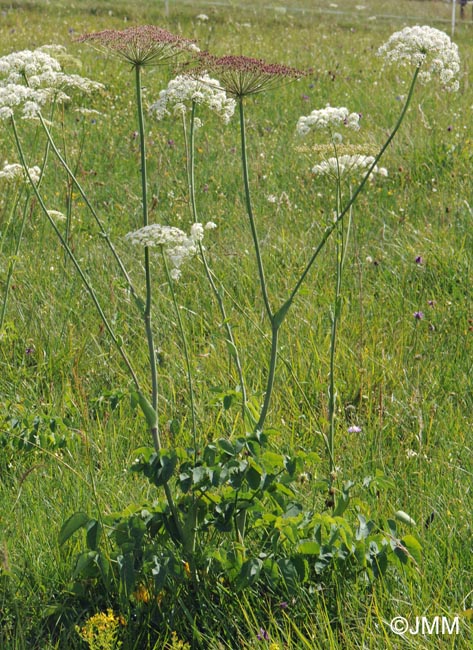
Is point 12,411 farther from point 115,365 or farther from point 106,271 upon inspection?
point 106,271

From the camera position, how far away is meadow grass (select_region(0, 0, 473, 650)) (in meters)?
2.26

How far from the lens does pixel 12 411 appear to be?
324 centimetres

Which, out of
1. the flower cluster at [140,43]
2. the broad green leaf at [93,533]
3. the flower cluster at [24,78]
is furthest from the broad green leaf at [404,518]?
the flower cluster at [24,78]

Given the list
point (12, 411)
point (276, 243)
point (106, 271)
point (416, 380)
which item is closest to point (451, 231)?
point (276, 243)

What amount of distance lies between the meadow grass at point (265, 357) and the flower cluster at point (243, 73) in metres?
0.60

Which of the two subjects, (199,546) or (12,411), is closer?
(199,546)

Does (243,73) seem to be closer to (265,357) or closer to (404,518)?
(404,518)

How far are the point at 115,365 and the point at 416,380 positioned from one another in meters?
1.33

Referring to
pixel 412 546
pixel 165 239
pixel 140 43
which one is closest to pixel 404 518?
pixel 412 546

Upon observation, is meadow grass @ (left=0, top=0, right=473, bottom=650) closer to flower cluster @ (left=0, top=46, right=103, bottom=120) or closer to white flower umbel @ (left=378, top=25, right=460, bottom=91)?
flower cluster @ (left=0, top=46, right=103, bottom=120)

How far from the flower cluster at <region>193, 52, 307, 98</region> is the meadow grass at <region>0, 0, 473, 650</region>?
23.5 inches

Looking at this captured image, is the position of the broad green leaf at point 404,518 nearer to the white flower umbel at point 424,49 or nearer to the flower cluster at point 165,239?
the flower cluster at point 165,239

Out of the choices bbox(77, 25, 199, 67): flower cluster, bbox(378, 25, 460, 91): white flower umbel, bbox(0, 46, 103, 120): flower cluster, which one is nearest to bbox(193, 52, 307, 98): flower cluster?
bbox(77, 25, 199, 67): flower cluster

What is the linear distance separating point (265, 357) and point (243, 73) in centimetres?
160
